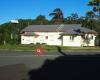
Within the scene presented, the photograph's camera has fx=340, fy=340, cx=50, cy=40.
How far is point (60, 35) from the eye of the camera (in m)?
64.6

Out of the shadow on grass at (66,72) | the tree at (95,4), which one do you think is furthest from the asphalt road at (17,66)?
the tree at (95,4)

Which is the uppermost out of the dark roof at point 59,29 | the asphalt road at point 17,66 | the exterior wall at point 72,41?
the dark roof at point 59,29

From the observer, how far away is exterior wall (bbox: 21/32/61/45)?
65.4 metres

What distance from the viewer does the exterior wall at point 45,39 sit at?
215 ft

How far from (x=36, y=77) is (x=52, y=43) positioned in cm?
5136

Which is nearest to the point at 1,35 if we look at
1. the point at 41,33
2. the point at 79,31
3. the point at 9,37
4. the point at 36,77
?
the point at 9,37

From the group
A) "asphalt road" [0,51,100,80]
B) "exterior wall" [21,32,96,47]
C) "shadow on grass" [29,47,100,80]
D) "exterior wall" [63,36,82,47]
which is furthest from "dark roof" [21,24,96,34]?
"shadow on grass" [29,47,100,80]

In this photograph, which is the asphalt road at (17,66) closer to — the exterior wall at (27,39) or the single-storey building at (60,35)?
the single-storey building at (60,35)

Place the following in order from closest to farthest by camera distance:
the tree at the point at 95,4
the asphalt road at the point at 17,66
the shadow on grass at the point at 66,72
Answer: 1. the shadow on grass at the point at 66,72
2. the asphalt road at the point at 17,66
3. the tree at the point at 95,4

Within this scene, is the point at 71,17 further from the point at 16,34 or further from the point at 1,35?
the point at 1,35

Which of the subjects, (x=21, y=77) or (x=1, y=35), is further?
(x=1, y=35)

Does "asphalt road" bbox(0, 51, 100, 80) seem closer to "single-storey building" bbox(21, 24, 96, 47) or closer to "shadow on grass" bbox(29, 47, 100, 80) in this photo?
"shadow on grass" bbox(29, 47, 100, 80)

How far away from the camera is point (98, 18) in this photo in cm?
5881

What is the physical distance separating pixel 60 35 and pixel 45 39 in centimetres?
369
